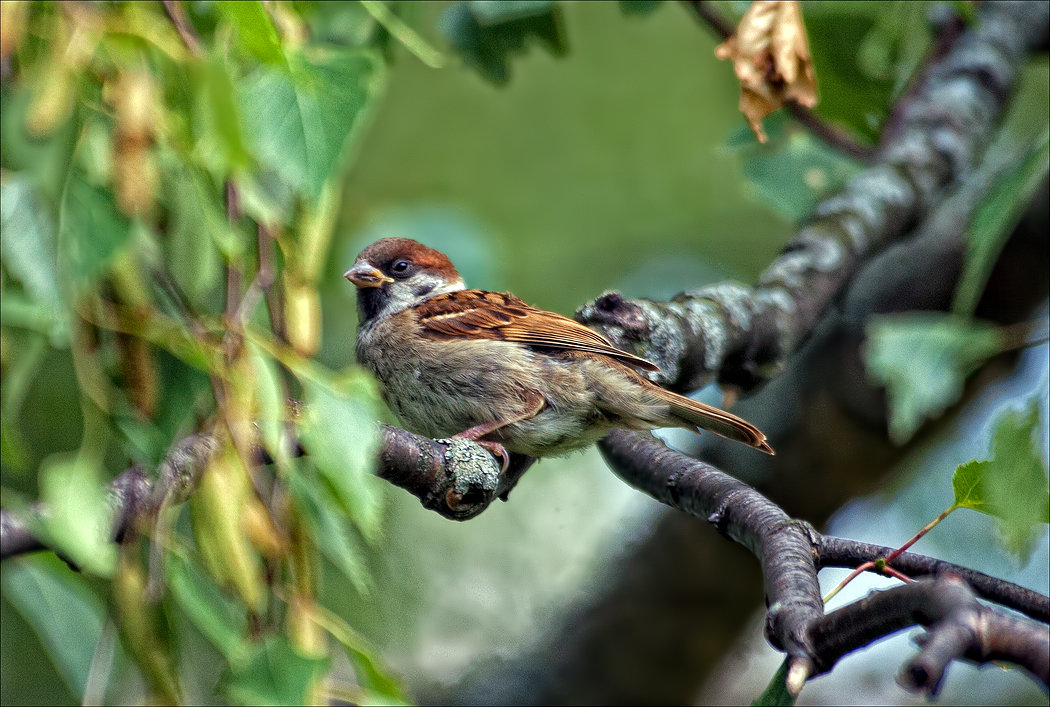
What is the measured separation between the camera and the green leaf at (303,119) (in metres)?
1.73

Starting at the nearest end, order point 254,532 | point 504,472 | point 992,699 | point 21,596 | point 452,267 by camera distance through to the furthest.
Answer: point 254,532, point 21,596, point 504,472, point 452,267, point 992,699

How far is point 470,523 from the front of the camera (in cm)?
524

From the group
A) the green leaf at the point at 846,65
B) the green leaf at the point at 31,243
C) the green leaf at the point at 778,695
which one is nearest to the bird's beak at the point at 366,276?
the green leaf at the point at 846,65

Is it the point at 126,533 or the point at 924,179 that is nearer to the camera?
the point at 126,533

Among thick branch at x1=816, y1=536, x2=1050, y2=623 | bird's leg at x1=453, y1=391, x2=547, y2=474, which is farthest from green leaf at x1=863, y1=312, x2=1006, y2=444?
bird's leg at x1=453, y1=391, x2=547, y2=474

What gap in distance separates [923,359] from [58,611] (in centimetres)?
194

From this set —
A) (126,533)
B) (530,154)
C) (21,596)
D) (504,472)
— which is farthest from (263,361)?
(530,154)

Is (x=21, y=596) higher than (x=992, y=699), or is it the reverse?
(x=21, y=596)

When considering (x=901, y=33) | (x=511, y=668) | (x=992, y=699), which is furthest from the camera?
(x=992, y=699)

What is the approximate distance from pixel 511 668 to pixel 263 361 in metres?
2.87

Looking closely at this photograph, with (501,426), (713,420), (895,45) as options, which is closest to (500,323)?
(501,426)

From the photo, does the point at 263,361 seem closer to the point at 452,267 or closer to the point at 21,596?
the point at 21,596

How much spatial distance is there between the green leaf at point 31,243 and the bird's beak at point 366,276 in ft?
5.83

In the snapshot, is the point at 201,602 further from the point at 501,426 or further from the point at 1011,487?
the point at 1011,487
